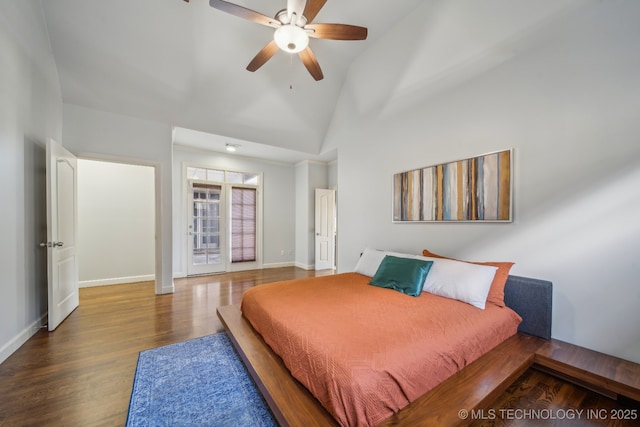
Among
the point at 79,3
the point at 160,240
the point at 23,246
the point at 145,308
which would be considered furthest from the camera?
the point at 160,240

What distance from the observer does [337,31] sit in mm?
2262

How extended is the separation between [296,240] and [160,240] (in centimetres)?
303

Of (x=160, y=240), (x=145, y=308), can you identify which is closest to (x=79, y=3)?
(x=160, y=240)

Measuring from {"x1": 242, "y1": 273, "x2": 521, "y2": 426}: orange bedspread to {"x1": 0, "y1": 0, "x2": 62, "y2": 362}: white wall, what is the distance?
6.56 feet

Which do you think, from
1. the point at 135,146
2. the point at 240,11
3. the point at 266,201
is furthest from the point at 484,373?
the point at 266,201

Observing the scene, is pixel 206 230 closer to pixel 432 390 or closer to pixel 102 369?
pixel 102 369

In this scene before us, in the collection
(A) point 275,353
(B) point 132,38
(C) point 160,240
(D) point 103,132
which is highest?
(B) point 132,38

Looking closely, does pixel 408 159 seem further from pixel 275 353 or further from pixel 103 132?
pixel 103 132

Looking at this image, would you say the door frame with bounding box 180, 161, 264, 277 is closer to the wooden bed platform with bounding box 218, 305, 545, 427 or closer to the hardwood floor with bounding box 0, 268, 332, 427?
the hardwood floor with bounding box 0, 268, 332, 427

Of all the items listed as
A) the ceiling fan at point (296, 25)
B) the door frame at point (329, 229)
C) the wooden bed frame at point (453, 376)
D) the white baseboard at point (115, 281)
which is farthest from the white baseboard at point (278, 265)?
the ceiling fan at point (296, 25)

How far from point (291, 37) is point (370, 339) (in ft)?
8.07

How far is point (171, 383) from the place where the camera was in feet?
5.65

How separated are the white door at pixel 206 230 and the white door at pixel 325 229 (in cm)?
208

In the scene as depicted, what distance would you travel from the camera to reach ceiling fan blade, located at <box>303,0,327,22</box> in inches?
79.3
